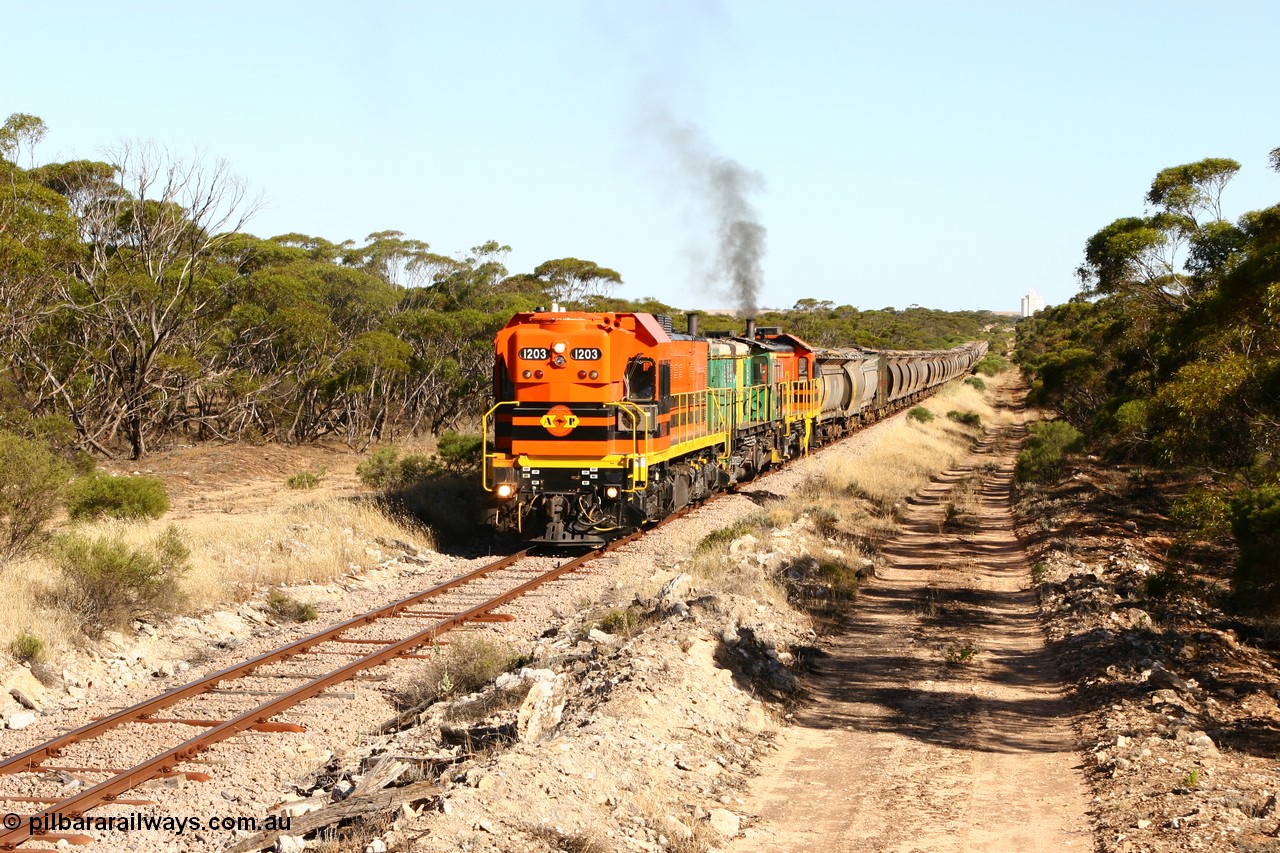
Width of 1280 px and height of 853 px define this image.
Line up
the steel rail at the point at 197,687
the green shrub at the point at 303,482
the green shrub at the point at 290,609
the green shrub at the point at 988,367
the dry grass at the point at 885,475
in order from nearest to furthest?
the steel rail at the point at 197,687 → the green shrub at the point at 290,609 → the dry grass at the point at 885,475 → the green shrub at the point at 303,482 → the green shrub at the point at 988,367

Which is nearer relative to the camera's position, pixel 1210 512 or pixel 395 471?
pixel 1210 512

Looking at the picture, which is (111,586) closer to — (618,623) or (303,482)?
(618,623)

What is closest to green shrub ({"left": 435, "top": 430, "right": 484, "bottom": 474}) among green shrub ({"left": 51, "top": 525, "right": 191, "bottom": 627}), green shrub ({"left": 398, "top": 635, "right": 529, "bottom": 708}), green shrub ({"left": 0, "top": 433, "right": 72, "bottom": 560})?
green shrub ({"left": 0, "top": 433, "right": 72, "bottom": 560})

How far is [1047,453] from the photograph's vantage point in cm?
3534

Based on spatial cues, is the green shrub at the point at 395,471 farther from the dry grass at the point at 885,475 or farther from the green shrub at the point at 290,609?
the green shrub at the point at 290,609

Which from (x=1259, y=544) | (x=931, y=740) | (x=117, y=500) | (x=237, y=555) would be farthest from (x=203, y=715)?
(x=117, y=500)

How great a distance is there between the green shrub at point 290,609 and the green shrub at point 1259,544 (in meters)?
11.5

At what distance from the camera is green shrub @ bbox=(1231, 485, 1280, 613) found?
13391mm

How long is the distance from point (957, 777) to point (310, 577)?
1127 centimetres

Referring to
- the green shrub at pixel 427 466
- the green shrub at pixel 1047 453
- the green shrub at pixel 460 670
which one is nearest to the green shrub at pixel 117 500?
the green shrub at pixel 427 466

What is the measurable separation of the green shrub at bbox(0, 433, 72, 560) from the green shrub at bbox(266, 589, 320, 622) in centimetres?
397

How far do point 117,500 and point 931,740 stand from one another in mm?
18562

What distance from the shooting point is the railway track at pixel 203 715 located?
27.8 feet

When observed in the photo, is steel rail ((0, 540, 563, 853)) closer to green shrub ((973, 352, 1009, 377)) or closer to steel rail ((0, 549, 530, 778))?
steel rail ((0, 549, 530, 778))
